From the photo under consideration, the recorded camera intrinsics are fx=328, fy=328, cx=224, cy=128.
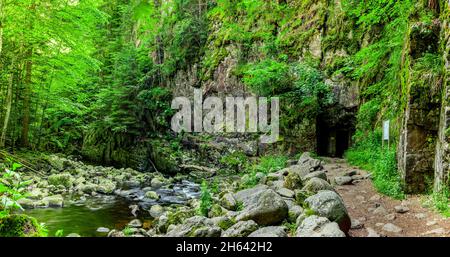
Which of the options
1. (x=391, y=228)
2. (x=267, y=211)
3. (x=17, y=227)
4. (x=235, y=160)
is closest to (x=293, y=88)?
(x=235, y=160)

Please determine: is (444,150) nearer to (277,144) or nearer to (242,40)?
(277,144)

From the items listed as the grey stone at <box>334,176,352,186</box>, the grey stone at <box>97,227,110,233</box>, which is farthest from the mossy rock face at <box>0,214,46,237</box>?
the grey stone at <box>334,176,352,186</box>

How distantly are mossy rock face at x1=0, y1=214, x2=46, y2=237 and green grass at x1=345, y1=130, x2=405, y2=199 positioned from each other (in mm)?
6378

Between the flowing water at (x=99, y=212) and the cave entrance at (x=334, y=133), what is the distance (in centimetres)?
691

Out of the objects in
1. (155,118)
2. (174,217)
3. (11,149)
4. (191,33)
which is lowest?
(174,217)

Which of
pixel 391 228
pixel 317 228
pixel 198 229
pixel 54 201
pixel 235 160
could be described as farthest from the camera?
pixel 235 160

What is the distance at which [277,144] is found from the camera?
1531 cm

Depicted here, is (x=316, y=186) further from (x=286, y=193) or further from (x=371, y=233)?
(x=371, y=233)

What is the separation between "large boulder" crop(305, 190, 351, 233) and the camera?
4912 millimetres

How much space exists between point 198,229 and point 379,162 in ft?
19.1

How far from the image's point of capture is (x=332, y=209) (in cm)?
497
